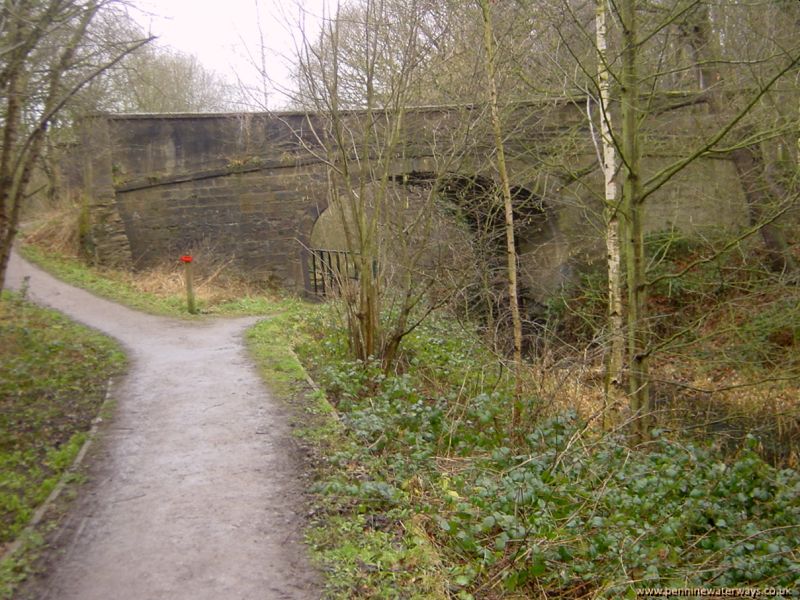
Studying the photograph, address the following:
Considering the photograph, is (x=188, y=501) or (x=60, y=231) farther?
(x=60, y=231)

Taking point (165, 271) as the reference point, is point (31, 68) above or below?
above

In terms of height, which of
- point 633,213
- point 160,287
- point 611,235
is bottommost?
point 160,287

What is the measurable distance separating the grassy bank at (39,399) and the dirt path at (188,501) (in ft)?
0.89

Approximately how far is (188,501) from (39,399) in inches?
117

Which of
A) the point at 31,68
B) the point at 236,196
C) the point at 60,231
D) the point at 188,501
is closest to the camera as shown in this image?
the point at 188,501

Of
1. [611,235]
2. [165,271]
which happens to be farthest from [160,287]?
[611,235]

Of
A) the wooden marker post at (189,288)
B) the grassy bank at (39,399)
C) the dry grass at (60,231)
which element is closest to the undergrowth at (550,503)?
the grassy bank at (39,399)

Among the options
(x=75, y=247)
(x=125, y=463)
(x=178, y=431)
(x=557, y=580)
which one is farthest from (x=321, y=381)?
(x=75, y=247)

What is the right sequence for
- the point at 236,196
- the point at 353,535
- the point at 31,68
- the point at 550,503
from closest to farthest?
the point at 353,535
the point at 550,503
the point at 31,68
the point at 236,196

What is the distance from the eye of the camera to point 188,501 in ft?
17.3

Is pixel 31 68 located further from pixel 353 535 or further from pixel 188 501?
pixel 353 535

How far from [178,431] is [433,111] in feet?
18.3

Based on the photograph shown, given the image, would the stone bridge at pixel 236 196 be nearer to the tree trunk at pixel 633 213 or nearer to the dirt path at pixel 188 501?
the tree trunk at pixel 633 213

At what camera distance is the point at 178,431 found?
22.0 feet
